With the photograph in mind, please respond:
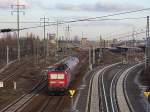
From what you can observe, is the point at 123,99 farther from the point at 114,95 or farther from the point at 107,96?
the point at 114,95

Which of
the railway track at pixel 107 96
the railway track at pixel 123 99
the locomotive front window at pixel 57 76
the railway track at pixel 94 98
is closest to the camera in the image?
the railway track at pixel 94 98

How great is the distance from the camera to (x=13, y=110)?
128 ft

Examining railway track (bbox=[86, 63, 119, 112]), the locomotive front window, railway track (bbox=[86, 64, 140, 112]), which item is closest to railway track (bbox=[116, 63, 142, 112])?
railway track (bbox=[86, 64, 140, 112])

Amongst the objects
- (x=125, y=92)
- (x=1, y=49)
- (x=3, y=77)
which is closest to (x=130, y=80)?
(x=125, y=92)

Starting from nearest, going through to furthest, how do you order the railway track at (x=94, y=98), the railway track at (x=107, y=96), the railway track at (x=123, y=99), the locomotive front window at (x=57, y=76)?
the railway track at (x=94, y=98) → the railway track at (x=107, y=96) → the railway track at (x=123, y=99) → the locomotive front window at (x=57, y=76)

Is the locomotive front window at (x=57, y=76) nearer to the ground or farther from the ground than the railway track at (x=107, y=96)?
farther from the ground

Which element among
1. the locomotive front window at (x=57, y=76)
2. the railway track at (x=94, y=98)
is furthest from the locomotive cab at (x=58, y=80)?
the railway track at (x=94, y=98)

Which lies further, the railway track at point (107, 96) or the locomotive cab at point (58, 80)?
the locomotive cab at point (58, 80)

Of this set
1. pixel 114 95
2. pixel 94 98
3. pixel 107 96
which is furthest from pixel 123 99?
pixel 114 95

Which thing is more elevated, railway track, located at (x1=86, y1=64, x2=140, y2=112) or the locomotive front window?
the locomotive front window

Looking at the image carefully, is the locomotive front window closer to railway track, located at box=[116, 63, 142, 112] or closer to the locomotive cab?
the locomotive cab

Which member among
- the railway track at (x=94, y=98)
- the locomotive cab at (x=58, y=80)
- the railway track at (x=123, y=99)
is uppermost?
the locomotive cab at (x=58, y=80)

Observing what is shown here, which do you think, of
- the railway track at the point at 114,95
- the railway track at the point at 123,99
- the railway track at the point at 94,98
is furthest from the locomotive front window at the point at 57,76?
the railway track at the point at 123,99

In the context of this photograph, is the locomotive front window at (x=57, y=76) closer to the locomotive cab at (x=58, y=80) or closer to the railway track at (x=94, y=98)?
the locomotive cab at (x=58, y=80)
